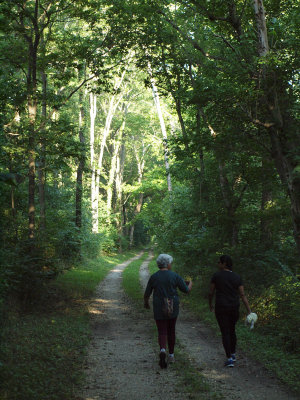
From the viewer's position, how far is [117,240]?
1767 inches

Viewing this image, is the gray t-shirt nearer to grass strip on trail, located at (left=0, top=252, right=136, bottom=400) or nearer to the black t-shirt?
the black t-shirt

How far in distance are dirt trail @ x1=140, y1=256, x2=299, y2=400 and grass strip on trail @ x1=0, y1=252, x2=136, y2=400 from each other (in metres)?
2.07

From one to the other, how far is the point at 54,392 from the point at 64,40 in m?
12.6

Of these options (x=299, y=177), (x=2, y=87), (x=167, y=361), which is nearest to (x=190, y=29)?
(x=2, y=87)

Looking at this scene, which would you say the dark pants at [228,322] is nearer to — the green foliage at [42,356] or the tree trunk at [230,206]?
the green foliage at [42,356]

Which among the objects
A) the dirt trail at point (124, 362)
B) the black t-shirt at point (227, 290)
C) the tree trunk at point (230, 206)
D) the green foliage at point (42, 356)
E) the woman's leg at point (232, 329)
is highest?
the tree trunk at point (230, 206)

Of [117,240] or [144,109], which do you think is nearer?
[144,109]

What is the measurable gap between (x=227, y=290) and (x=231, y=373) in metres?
1.33

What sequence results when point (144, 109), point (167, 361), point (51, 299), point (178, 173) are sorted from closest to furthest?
point (167, 361), point (51, 299), point (178, 173), point (144, 109)

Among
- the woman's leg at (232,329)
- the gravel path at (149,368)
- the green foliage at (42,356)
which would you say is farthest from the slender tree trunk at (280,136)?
the green foliage at (42,356)

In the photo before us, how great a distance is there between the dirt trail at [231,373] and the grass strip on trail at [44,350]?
2.07 metres

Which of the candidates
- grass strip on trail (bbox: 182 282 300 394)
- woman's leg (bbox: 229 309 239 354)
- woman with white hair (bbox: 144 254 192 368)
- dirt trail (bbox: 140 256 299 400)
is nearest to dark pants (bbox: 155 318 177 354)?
woman with white hair (bbox: 144 254 192 368)

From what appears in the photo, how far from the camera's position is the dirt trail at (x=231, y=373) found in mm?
5443

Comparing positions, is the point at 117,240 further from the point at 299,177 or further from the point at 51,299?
the point at 299,177
